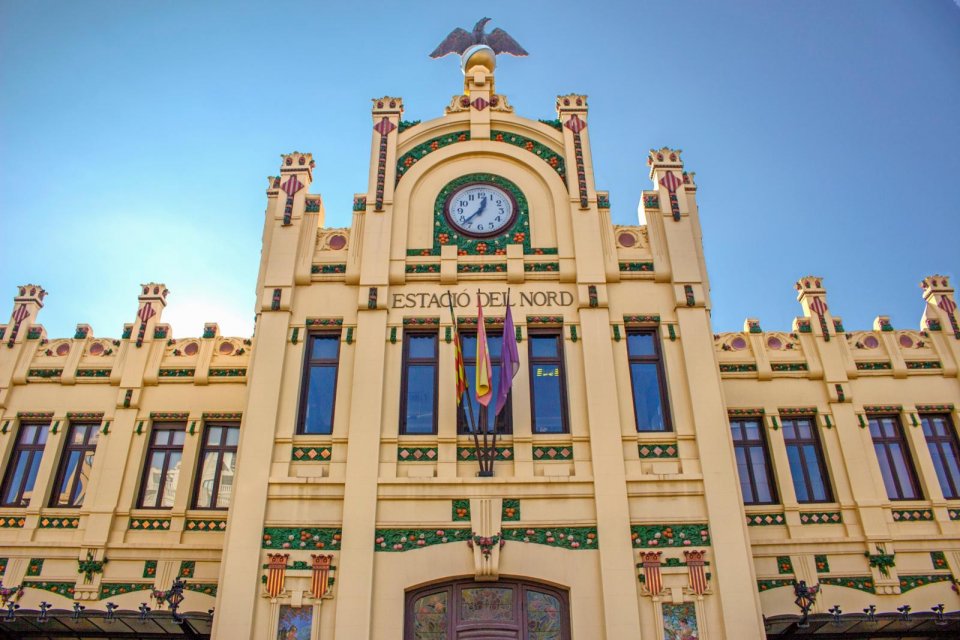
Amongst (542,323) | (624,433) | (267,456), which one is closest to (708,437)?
(624,433)

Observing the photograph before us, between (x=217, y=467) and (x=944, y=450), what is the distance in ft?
56.9

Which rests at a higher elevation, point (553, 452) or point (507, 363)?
point (507, 363)

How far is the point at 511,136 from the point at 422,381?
23.0 ft

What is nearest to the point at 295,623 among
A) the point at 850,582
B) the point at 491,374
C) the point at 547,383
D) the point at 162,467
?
the point at 491,374

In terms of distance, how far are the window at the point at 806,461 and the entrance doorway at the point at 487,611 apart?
7.24 meters

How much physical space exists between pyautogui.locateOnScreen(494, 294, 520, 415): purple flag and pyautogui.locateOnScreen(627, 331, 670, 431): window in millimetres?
2695

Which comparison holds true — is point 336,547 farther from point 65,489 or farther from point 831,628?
point 831,628

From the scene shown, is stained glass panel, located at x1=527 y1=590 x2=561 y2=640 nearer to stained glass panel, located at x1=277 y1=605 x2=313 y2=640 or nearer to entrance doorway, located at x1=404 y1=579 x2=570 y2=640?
entrance doorway, located at x1=404 y1=579 x2=570 y2=640

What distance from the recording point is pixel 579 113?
21109 mm

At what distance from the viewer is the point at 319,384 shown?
1778cm

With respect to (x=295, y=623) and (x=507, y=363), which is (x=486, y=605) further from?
(x=507, y=363)

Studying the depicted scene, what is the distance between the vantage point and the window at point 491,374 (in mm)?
16984

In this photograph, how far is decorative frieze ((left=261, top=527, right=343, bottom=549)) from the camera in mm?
15703

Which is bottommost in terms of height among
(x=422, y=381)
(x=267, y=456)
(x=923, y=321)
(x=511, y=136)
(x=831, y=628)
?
(x=831, y=628)
